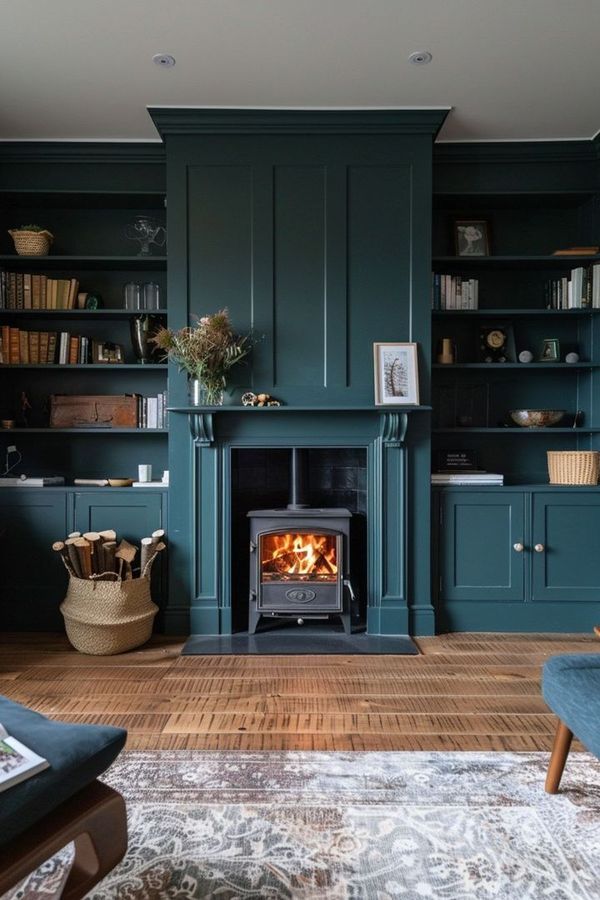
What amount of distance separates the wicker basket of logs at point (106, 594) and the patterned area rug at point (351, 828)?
109 cm

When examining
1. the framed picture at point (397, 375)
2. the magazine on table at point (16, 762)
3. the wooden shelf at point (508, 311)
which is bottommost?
the magazine on table at point (16, 762)

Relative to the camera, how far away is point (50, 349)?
144 inches

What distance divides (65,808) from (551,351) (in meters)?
3.53

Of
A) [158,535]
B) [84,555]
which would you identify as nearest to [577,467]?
[158,535]

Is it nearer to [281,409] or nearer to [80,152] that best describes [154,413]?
[281,409]

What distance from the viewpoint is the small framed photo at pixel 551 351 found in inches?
148


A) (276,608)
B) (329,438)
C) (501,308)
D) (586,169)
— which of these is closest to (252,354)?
(329,438)

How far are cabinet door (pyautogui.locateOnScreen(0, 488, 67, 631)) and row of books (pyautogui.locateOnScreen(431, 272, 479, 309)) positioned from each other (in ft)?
8.37

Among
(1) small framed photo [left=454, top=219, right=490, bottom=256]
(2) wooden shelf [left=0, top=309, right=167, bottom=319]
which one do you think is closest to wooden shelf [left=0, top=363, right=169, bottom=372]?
(2) wooden shelf [left=0, top=309, right=167, bottom=319]

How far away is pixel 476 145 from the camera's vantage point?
362cm

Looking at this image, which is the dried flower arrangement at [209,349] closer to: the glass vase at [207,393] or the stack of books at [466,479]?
the glass vase at [207,393]

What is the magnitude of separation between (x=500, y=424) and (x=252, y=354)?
5.45 ft

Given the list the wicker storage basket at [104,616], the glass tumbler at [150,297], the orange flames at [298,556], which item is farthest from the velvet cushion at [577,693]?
the glass tumbler at [150,297]

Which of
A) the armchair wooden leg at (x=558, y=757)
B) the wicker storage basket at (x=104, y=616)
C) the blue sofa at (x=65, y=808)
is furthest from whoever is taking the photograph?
the wicker storage basket at (x=104, y=616)
